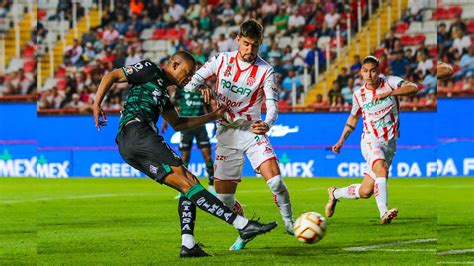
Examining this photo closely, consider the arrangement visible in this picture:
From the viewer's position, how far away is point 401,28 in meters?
26.7

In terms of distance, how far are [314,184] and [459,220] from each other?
7.54m

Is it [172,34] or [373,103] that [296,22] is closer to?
[172,34]

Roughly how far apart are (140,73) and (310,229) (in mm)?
2069

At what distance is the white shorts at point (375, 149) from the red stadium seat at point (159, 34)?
1766 cm

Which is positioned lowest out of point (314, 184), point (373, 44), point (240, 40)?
point (314, 184)

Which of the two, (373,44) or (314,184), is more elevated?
(373,44)

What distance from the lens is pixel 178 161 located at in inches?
320

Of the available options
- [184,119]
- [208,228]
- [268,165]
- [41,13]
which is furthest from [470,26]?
[184,119]

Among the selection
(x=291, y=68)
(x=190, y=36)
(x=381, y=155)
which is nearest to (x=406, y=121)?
(x=291, y=68)

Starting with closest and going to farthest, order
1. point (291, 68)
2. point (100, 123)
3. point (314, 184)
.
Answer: point (100, 123) → point (314, 184) → point (291, 68)

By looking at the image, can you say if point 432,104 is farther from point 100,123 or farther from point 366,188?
point 100,123

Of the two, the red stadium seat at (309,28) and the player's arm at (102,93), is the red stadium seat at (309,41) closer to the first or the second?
the red stadium seat at (309,28)

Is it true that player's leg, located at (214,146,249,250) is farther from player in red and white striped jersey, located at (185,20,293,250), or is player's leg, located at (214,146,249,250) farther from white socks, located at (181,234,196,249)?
Result: white socks, located at (181,234,196,249)

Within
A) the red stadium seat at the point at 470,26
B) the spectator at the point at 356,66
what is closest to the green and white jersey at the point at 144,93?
the spectator at the point at 356,66
